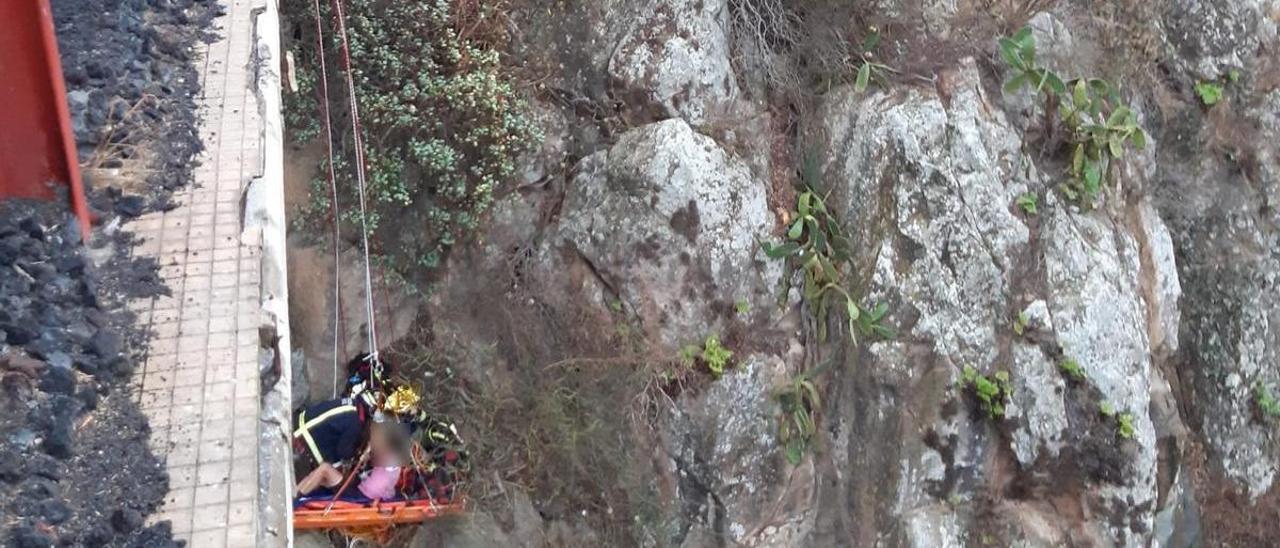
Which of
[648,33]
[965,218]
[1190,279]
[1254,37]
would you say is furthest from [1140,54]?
[648,33]

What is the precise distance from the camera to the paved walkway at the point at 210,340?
2.63m

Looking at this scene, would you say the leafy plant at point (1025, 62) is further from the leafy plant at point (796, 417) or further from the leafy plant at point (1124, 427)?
the leafy plant at point (796, 417)

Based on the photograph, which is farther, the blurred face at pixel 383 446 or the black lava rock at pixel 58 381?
the blurred face at pixel 383 446

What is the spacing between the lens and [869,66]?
595 centimetres

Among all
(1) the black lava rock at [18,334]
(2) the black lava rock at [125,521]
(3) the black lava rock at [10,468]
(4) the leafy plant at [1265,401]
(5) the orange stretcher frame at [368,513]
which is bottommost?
(4) the leafy plant at [1265,401]

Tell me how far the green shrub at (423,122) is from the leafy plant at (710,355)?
5.05 feet

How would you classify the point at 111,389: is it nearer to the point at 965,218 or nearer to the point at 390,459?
the point at 390,459

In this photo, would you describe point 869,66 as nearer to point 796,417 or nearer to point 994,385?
point 994,385

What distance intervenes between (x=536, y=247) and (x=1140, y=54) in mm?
4259

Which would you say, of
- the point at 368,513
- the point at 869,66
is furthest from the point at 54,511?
the point at 869,66

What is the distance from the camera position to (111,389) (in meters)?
2.89

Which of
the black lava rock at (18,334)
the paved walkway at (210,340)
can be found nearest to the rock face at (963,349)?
the paved walkway at (210,340)

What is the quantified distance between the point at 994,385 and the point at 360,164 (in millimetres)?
3939

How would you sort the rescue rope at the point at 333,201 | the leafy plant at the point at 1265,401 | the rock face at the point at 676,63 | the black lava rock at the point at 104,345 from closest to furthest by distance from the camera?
the black lava rock at the point at 104,345
the rock face at the point at 676,63
the rescue rope at the point at 333,201
the leafy plant at the point at 1265,401
